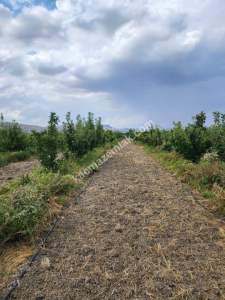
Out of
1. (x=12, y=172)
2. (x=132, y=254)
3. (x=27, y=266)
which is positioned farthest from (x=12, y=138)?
(x=132, y=254)

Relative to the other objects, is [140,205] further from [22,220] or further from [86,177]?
[86,177]

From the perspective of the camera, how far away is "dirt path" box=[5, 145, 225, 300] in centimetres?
301

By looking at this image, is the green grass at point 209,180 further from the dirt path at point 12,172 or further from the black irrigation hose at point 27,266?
the dirt path at point 12,172

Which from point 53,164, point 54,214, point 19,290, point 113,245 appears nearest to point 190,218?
point 113,245

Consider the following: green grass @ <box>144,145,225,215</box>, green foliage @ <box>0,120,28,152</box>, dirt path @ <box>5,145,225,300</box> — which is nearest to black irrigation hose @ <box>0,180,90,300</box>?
dirt path @ <box>5,145,225,300</box>

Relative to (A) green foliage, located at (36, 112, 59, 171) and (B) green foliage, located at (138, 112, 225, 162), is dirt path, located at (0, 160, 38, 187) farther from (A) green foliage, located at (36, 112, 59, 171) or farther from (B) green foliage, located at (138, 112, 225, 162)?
(B) green foliage, located at (138, 112, 225, 162)

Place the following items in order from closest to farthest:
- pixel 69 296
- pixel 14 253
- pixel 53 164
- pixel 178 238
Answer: pixel 69 296
pixel 14 253
pixel 178 238
pixel 53 164

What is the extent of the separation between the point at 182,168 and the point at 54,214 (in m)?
5.08

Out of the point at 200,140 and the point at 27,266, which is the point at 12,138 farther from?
the point at 27,266

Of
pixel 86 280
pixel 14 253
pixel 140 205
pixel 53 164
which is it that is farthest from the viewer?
pixel 53 164

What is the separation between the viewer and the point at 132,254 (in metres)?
3.74

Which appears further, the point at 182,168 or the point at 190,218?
the point at 182,168

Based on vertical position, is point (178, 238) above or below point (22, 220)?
below

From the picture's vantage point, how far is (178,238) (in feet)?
13.9
